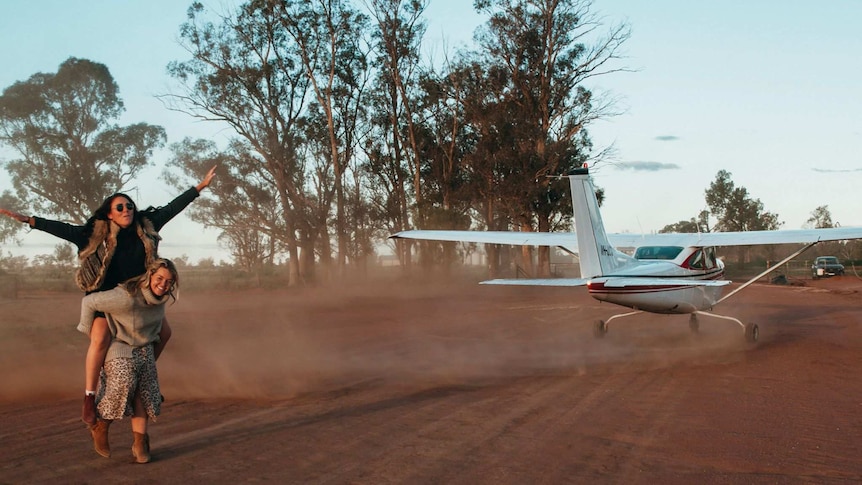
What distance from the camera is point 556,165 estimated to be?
4191 cm

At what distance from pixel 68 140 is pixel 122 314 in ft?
83.4

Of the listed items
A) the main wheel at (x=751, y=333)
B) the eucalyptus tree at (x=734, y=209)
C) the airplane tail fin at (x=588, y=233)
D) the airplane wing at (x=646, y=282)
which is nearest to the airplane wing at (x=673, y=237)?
the airplane wing at (x=646, y=282)

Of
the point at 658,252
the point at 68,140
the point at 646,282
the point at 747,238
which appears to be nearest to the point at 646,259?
the point at 658,252

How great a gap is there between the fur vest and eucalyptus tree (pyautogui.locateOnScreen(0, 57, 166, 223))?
19.3 metres

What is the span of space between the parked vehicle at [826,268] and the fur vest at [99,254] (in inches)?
1894

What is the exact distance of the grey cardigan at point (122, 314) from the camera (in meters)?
5.10

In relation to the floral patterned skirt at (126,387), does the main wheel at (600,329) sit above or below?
below

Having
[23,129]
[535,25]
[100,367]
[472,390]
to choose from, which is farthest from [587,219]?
[535,25]

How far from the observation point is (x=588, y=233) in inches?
522

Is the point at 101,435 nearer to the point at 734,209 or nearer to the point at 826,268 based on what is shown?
the point at 826,268

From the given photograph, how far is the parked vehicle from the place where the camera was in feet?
151

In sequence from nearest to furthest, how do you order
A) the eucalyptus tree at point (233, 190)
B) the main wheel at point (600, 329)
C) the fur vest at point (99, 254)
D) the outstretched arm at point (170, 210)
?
the fur vest at point (99, 254) < the outstretched arm at point (170, 210) < the main wheel at point (600, 329) < the eucalyptus tree at point (233, 190)

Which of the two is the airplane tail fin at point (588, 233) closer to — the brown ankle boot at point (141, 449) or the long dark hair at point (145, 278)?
the long dark hair at point (145, 278)

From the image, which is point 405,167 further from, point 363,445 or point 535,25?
point 363,445
